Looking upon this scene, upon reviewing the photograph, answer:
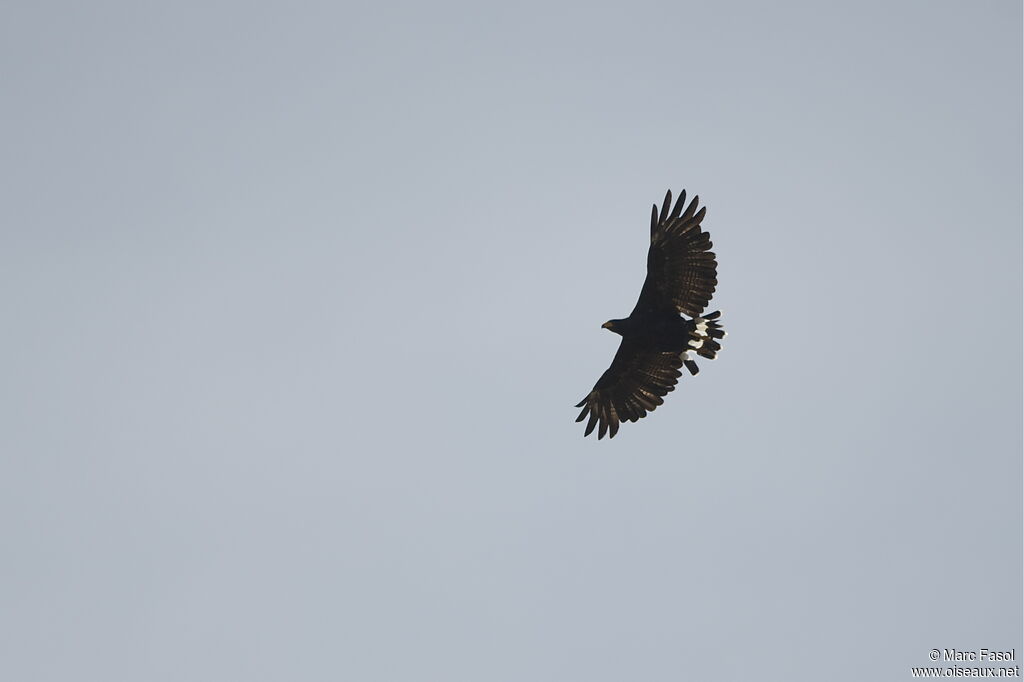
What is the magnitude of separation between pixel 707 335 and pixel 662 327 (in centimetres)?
116

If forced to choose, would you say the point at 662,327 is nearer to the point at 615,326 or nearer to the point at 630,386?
the point at 615,326

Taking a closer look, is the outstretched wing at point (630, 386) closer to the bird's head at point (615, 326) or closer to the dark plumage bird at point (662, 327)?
the dark plumage bird at point (662, 327)

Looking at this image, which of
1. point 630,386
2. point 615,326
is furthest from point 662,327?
point 630,386

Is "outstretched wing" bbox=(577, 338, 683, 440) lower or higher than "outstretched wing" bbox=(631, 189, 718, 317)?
lower

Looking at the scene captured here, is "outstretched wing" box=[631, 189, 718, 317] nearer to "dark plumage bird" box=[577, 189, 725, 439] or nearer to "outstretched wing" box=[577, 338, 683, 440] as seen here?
"dark plumage bird" box=[577, 189, 725, 439]

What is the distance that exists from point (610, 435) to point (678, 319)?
409cm

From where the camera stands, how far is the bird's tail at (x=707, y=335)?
30.2 meters

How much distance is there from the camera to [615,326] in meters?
30.4

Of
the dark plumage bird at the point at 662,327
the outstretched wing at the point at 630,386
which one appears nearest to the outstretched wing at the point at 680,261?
the dark plumage bird at the point at 662,327

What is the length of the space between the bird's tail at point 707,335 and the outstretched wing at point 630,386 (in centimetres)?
103

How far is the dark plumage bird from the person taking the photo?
97.0 ft

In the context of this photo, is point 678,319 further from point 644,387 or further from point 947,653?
point 947,653

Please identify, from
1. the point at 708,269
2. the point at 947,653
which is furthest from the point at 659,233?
the point at 947,653

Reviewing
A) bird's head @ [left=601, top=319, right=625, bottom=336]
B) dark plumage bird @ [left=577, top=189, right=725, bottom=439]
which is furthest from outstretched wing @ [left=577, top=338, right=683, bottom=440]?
bird's head @ [left=601, top=319, right=625, bottom=336]
